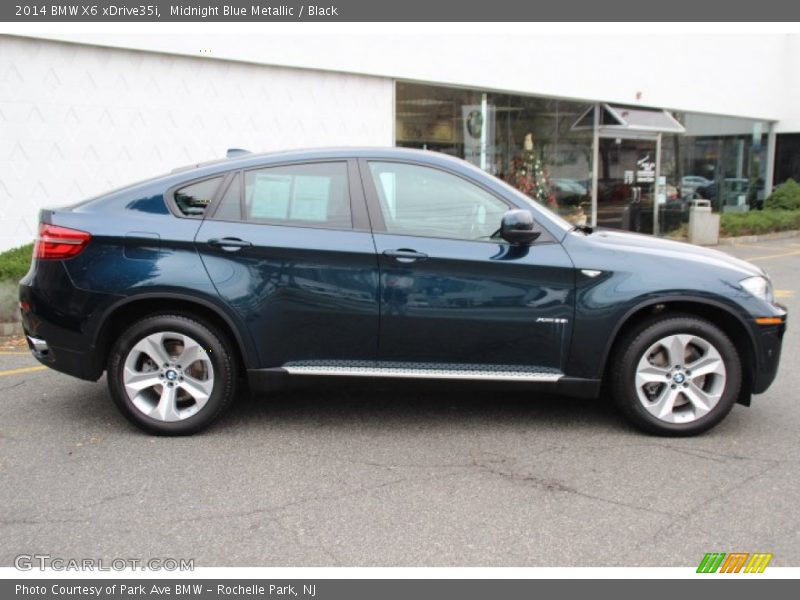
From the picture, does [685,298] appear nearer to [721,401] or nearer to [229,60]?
[721,401]

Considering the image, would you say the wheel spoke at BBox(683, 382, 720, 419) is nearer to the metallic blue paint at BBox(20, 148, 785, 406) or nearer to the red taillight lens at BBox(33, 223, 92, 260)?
the metallic blue paint at BBox(20, 148, 785, 406)

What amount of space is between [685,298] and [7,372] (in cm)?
533

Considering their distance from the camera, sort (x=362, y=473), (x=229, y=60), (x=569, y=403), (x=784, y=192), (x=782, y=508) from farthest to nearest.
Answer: (x=784, y=192) → (x=229, y=60) → (x=569, y=403) → (x=362, y=473) → (x=782, y=508)

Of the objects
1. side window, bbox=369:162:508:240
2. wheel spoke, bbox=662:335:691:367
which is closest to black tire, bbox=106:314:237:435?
side window, bbox=369:162:508:240

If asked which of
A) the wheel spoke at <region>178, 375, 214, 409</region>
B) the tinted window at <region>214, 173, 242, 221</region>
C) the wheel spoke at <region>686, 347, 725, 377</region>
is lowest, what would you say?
the wheel spoke at <region>178, 375, 214, 409</region>

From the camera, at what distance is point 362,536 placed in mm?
3389

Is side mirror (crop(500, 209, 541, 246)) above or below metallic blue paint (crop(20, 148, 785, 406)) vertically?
above

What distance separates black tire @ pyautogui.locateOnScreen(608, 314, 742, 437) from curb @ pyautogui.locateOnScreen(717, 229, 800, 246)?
45.4ft

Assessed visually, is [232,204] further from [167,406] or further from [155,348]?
[167,406]

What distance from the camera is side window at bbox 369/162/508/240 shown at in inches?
181

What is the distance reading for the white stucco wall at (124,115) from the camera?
30.1 ft

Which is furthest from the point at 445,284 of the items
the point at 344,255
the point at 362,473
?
the point at 362,473

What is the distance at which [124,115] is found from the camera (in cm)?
998

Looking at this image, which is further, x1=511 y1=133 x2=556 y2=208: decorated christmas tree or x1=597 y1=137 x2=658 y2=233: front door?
x1=597 y1=137 x2=658 y2=233: front door
